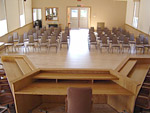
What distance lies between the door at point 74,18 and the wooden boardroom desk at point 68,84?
43.0 feet

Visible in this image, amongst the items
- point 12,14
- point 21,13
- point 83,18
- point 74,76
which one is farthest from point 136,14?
point 74,76

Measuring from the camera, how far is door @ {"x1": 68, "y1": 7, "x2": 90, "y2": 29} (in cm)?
1778

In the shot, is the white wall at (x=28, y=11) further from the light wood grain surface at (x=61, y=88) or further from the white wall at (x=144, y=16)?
the light wood grain surface at (x=61, y=88)

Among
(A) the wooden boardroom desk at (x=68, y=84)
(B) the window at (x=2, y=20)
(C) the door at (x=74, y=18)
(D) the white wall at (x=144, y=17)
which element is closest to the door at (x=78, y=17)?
(C) the door at (x=74, y=18)

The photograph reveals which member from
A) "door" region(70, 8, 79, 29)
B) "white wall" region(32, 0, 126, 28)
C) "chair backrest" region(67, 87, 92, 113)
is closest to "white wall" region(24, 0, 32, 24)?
"white wall" region(32, 0, 126, 28)

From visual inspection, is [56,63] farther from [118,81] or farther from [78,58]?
[118,81]

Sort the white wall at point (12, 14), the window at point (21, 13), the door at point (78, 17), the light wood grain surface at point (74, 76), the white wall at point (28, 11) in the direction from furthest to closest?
the door at point (78, 17) → the white wall at point (28, 11) → the window at point (21, 13) → the white wall at point (12, 14) → the light wood grain surface at point (74, 76)

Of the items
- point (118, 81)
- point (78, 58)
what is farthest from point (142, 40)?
point (118, 81)

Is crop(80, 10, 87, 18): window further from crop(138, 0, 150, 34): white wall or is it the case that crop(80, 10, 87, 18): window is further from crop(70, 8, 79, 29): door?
crop(138, 0, 150, 34): white wall

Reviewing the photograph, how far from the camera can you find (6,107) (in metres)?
4.14

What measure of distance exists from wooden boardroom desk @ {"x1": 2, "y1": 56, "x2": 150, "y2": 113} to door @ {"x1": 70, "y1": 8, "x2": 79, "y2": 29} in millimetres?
13114

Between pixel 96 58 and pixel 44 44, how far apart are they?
2858 mm

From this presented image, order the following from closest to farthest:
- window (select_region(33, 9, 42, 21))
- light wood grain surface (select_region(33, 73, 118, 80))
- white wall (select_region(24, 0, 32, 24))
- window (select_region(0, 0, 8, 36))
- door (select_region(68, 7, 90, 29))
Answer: light wood grain surface (select_region(33, 73, 118, 80)) < window (select_region(0, 0, 8, 36)) < white wall (select_region(24, 0, 32, 24)) < window (select_region(33, 9, 42, 21)) < door (select_region(68, 7, 90, 29))

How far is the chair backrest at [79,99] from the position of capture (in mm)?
3455
